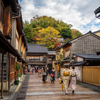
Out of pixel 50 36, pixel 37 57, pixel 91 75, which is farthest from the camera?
pixel 50 36

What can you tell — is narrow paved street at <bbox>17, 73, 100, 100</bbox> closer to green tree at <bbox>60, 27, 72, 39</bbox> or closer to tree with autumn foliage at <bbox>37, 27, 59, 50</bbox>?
tree with autumn foliage at <bbox>37, 27, 59, 50</bbox>

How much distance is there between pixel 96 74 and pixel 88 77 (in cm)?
207

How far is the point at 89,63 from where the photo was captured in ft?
63.4

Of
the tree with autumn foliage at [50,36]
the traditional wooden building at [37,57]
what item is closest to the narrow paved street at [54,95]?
the traditional wooden building at [37,57]

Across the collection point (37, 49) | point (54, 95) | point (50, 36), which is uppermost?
point (50, 36)

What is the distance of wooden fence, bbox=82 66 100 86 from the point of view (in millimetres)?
14184

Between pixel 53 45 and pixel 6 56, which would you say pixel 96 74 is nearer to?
pixel 6 56

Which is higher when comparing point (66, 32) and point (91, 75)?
point (66, 32)

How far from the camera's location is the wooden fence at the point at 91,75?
14184 mm

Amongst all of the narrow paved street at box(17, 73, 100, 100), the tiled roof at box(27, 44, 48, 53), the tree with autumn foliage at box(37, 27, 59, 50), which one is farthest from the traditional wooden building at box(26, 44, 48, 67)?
the narrow paved street at box(17, 73, 100, 100)

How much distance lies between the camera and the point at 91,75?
15594 millimetres

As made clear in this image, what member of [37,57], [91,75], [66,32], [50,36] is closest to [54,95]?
[91,75]

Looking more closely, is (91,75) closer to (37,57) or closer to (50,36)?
(37,57)

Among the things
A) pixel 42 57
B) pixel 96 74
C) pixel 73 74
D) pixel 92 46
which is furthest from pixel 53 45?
pixel 73 74
